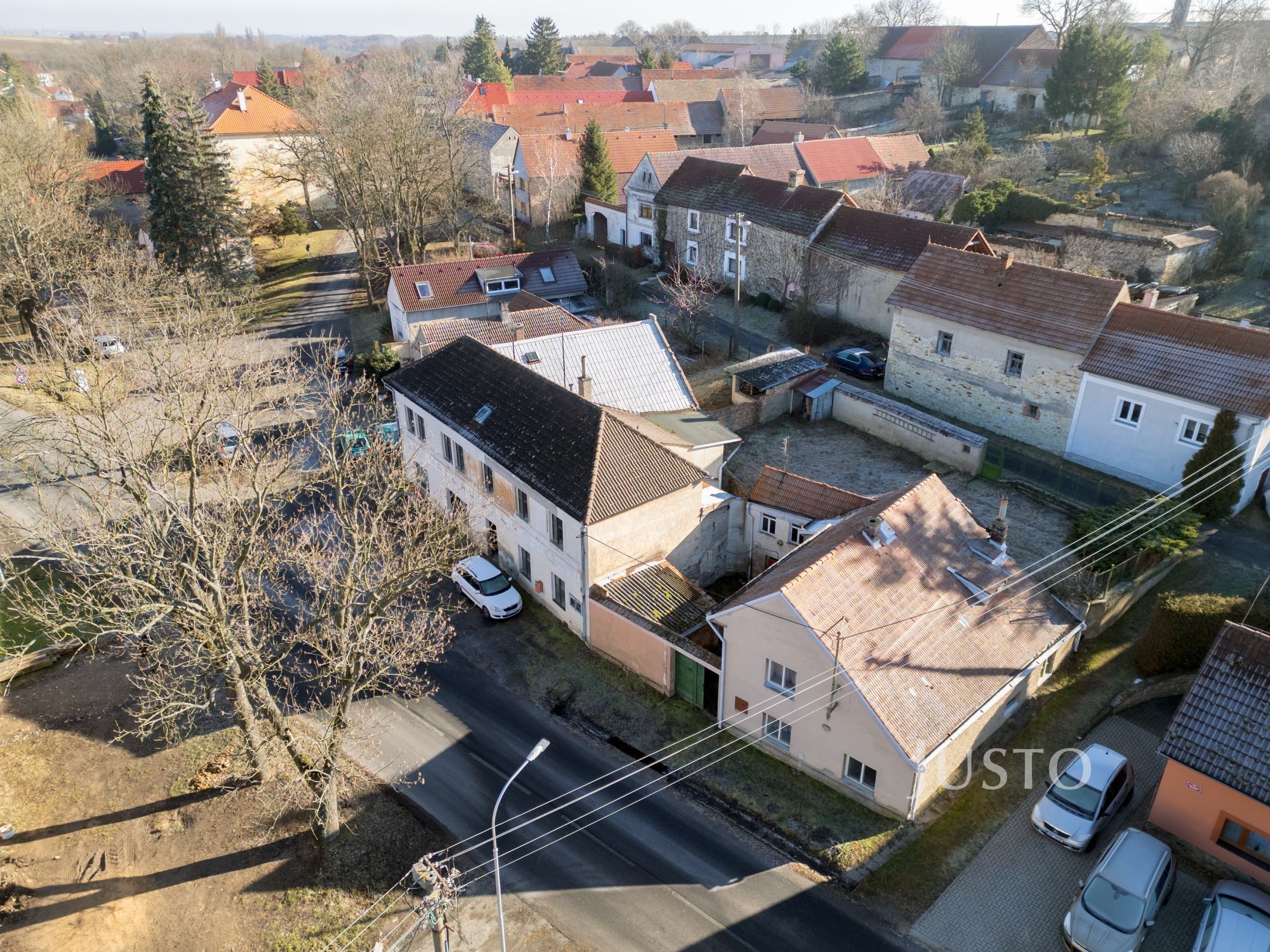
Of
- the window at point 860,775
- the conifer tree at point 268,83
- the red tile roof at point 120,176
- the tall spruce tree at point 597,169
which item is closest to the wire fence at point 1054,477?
the window at point 860,775

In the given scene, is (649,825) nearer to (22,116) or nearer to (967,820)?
(967,820)

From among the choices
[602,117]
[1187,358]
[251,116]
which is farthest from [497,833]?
[251,116]

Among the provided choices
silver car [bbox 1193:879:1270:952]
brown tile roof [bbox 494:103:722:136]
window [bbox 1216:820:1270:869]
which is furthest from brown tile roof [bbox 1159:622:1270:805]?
brown tile roof [bbox 494:103:722:136]

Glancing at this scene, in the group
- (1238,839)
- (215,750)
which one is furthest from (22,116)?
(1238,839)

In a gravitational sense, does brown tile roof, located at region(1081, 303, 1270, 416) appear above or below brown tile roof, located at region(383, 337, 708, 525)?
above

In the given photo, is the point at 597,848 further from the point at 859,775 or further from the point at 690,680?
the point at 859,775

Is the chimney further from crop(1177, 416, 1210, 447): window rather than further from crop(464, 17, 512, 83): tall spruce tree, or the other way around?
crop(464, 17, 512, 83): tall spruce tree
